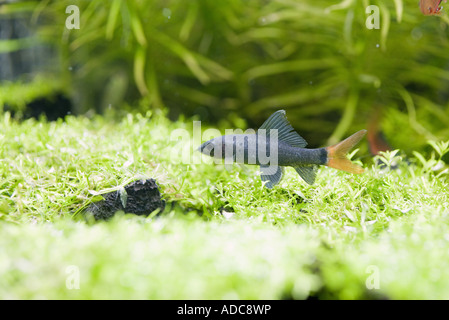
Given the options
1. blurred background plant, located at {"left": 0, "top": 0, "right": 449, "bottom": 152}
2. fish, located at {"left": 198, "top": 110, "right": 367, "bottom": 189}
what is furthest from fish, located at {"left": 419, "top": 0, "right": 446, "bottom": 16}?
blurred background plant, located at {"left": 0, "top": 0, "right": 449, "bottom": 152}

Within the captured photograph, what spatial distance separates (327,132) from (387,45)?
3.29 feet

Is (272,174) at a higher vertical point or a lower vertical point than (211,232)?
higher

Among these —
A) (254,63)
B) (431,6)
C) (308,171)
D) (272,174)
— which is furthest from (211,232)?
(254,63)

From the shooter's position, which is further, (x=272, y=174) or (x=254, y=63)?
(x=254, y=63)

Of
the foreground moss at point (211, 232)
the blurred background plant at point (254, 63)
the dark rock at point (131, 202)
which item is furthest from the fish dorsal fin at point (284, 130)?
the blurred background plant at point (254, 63)

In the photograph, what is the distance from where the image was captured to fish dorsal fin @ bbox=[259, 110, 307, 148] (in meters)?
1.63

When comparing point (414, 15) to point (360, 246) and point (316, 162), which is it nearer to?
point (316, 162)

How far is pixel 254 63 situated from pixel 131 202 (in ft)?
9.31

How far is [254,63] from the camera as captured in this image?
13.5ft

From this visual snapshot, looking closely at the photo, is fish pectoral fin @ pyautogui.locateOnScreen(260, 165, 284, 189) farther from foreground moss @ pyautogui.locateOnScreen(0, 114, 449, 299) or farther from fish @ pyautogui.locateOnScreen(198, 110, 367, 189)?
foreground moss @ pyautogui.locateOnScreen(0, 114, 449, 299)

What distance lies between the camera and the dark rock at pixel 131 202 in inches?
66.7

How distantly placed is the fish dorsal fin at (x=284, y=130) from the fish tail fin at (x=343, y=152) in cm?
15

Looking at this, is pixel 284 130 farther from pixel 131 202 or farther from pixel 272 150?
pixel 131 202

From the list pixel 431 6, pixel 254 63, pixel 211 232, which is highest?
pixel 254 63
